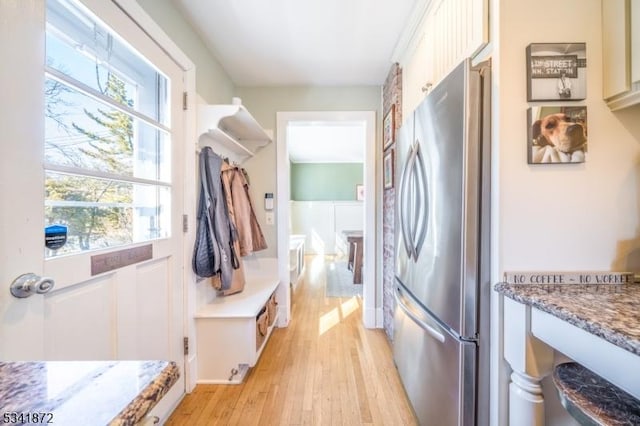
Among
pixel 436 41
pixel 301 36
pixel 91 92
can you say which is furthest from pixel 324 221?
pixel 91 92

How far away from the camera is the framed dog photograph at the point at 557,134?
3.20 ft

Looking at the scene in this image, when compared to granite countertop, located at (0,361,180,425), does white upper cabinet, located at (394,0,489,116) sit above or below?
above

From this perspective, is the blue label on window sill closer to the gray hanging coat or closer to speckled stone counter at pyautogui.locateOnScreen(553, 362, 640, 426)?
the gray hanging coat

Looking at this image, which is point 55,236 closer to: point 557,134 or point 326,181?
point 557,134

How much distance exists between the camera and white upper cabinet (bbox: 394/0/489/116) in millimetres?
1121

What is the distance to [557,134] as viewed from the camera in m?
0.98

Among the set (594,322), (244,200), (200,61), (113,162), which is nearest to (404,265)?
(594,322)

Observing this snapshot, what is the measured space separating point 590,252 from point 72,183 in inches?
75.7

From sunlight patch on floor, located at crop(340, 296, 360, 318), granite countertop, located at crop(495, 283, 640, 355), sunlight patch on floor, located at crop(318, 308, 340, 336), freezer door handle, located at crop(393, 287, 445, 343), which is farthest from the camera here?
sunlight patch on floor, located at crop(340, 296, 360, 318)

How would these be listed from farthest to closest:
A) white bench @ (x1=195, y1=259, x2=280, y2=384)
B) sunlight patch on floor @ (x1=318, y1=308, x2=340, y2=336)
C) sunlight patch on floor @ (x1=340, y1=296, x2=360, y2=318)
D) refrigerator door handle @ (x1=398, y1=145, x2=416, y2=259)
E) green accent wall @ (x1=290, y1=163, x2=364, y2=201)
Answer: green accent wall @ (x1=290, y1=163, x2=364, y2=201)
sunlight patch on floor @ (x1=340, y1=296, x2=360, y2=318)
sunlight patch on floor @ (x1=318, y1=308, x2=340, y2=336)
white bench @ (x1=195, y1=259, x2=280, y2=384)
refrigerator door handle @ (x1=398, y1=145, x2=416, y2=259)

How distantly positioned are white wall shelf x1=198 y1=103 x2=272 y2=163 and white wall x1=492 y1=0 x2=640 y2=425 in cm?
158

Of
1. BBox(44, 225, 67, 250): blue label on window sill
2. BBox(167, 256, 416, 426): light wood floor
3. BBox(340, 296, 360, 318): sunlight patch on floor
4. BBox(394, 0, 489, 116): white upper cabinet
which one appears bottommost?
BBox(167, 256, 416, 426): light wood floor

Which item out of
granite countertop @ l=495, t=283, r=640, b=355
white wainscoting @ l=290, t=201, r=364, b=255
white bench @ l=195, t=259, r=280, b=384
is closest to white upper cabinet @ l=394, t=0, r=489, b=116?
granite countertop @ l=495, t=283, r=640, b=355

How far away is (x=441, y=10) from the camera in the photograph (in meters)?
1.49
